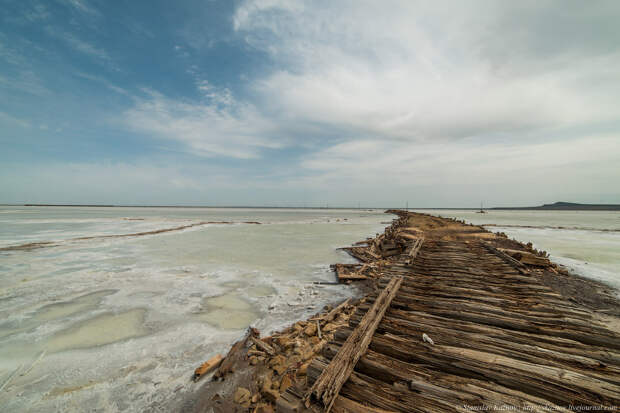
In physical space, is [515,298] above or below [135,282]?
above

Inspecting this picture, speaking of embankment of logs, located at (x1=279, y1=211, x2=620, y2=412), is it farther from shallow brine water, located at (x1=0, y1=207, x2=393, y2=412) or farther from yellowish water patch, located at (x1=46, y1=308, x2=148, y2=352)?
yellowish water patch, located at (x1=46, y1=308, x2=148, y2=352)

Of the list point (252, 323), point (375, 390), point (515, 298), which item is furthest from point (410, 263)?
point (375, 390)

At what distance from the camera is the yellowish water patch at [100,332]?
5609 mm

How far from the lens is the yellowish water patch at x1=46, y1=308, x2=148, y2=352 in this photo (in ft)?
18.4

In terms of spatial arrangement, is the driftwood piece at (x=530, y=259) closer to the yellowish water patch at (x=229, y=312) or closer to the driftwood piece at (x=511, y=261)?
the driftwood piece at (x=511, y=261)

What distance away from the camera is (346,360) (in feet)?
9.82

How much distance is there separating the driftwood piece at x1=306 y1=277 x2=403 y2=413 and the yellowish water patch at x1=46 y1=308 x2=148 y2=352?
225 inches

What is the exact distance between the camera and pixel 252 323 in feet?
21.5

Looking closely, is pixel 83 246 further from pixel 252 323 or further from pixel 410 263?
pixel 410 263

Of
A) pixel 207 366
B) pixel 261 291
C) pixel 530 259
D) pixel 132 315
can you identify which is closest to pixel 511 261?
pixel 530 259

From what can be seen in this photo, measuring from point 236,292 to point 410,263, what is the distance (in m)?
6.56

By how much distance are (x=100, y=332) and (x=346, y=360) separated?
22.7 ft

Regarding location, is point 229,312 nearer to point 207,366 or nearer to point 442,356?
point 207,366

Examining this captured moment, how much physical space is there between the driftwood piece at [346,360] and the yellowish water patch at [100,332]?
225 inches
